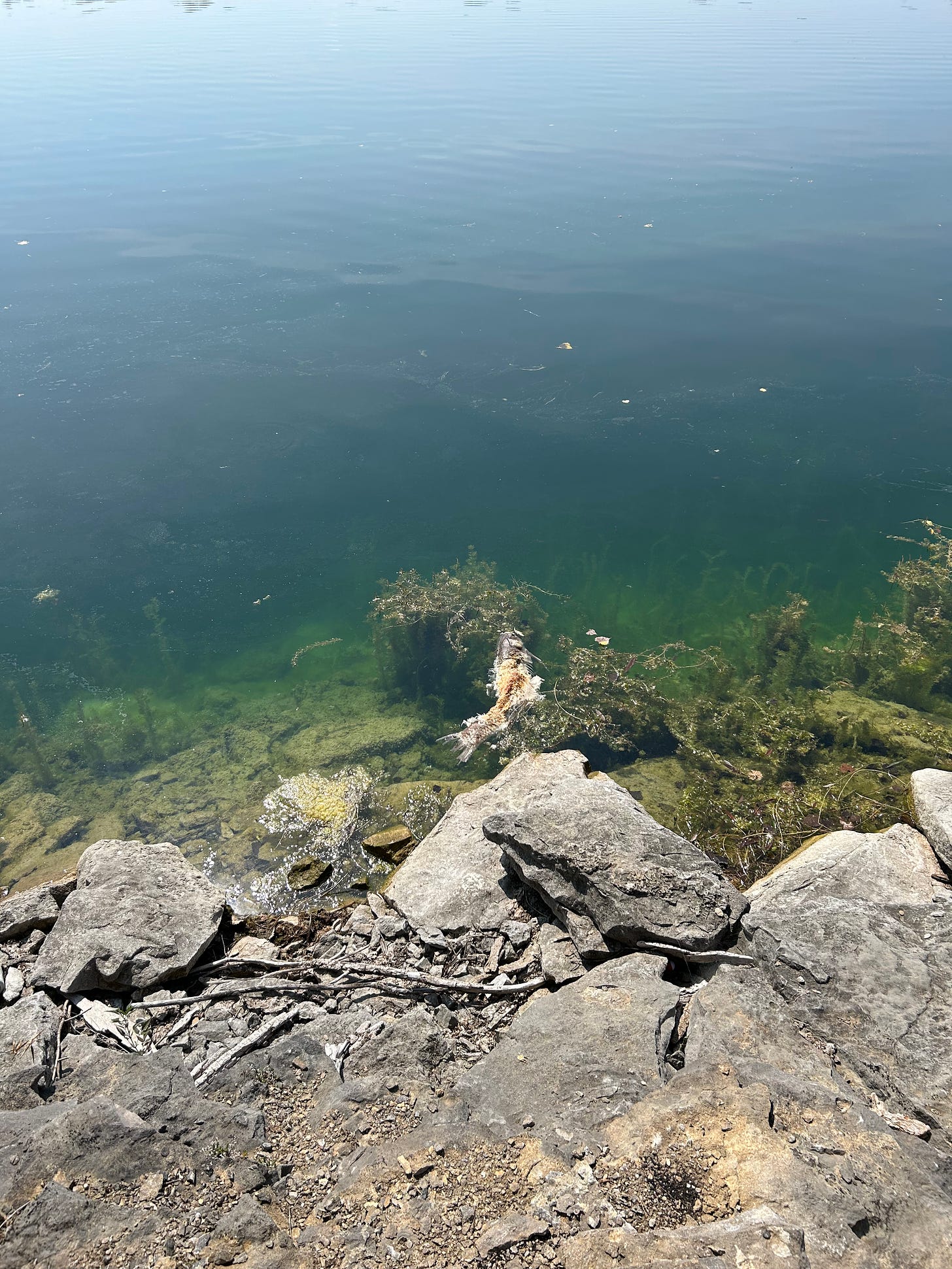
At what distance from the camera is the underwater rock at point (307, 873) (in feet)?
25.8

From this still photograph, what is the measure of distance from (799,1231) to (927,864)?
351cm

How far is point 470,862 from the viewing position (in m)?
6.14

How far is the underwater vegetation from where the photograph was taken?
8.19 meters

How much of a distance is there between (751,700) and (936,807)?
3.99m

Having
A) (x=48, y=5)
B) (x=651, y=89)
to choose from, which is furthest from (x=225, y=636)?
(x=48, y=5)

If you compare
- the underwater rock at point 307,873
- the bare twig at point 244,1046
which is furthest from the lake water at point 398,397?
the bare twig at point 244,1046

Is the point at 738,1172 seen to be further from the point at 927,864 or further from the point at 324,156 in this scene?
the point at 324,156

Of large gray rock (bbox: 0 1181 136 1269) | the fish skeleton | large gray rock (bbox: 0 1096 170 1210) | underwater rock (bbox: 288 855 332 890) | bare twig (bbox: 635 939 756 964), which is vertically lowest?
underwater rock (bbox: 288 855 332 890)

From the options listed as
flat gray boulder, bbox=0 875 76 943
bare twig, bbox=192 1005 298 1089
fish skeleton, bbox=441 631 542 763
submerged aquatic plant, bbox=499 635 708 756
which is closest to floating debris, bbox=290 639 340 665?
fish skeleton, bbox=441 631 542 763

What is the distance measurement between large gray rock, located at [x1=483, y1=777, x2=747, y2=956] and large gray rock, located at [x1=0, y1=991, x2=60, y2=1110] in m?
2.86

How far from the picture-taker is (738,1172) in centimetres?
331

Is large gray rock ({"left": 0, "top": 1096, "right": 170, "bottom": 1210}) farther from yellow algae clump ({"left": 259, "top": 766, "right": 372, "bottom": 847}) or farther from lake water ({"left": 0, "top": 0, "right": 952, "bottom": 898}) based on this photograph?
lake water ({"left": 0, "top": 0, "right": 952, "bottom": 898})

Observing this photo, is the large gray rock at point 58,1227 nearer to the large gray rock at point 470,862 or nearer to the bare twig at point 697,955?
the large gray rock at point 470,862

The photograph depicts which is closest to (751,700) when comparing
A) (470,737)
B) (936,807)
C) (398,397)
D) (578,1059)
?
(470,737)
